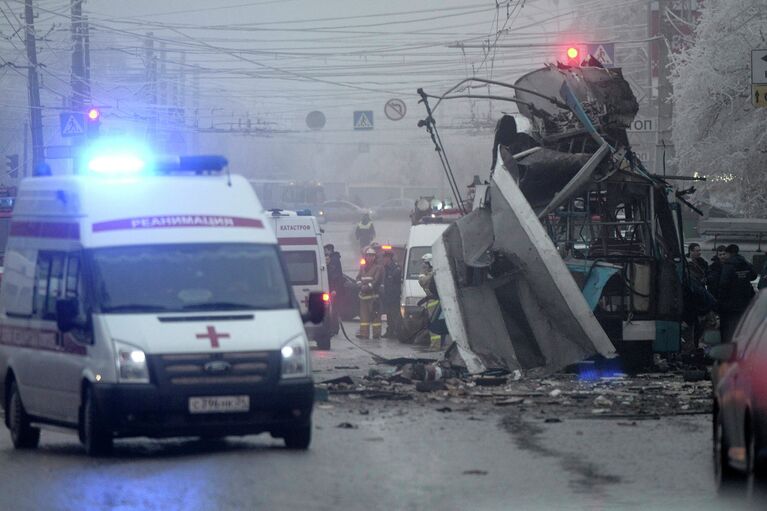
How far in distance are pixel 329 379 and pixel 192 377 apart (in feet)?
24.1

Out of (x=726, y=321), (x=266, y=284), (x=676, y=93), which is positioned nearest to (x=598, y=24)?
(x=676, y=93)

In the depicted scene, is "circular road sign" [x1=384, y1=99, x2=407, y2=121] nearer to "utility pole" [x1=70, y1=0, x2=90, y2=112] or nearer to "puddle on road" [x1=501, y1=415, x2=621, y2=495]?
"utility pole" [x1=70, y1=0, x2=90, y2=112]

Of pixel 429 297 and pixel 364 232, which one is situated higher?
pixel 364 232

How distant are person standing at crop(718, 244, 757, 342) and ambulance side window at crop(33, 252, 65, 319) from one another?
11.7 metres

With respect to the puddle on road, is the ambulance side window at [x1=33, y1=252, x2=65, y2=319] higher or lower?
higher

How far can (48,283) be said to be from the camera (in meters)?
12.5

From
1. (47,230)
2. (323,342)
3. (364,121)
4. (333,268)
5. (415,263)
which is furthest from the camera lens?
(364,121)

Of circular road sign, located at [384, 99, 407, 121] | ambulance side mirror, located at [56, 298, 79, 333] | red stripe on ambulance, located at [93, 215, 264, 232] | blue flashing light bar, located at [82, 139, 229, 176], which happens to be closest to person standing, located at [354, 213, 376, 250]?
circular road sign, located at [384, 99, 407, 121]

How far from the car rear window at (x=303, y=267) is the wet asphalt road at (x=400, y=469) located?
1074 cm

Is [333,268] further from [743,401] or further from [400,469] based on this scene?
[743,401]

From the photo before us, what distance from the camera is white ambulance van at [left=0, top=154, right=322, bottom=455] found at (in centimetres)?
1118

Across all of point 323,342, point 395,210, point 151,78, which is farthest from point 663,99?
point 395,210

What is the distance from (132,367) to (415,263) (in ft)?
61.4

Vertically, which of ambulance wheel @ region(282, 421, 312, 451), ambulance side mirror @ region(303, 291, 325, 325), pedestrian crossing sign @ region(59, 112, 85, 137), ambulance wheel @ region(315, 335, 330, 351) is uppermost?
pedestrian crossing sign @ region(59, 112, 85, 137)
